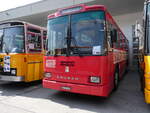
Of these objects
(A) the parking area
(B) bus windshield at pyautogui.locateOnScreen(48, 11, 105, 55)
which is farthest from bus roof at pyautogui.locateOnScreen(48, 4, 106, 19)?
(A) the parking area

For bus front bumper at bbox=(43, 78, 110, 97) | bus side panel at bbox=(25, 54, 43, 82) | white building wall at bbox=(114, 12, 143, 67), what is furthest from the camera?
white building wall at bbox=(114, 12, 143, 67)

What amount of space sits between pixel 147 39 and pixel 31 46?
4.35m

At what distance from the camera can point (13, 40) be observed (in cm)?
520

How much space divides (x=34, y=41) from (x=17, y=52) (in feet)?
3.17

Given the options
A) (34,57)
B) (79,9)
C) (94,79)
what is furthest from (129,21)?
(94,79)

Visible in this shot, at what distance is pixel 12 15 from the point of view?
14297mm

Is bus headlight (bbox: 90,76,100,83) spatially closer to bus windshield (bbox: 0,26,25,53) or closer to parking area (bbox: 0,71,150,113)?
parking area (bbox: 0,71,150,113)

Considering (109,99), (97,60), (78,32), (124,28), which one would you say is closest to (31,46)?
(78,32)

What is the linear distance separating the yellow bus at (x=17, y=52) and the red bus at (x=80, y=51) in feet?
4.52

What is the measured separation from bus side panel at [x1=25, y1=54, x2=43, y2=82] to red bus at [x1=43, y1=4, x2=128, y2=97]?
1.42 metres

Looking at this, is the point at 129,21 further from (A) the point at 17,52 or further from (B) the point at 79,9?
(A) the point at 17,52

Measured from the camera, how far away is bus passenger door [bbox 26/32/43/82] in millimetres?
5363

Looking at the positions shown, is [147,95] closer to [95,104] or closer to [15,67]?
[95,104]

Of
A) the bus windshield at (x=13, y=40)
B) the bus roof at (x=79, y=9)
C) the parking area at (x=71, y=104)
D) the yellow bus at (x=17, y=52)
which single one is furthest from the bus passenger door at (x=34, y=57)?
the bus roof at (x=79, y=9)
